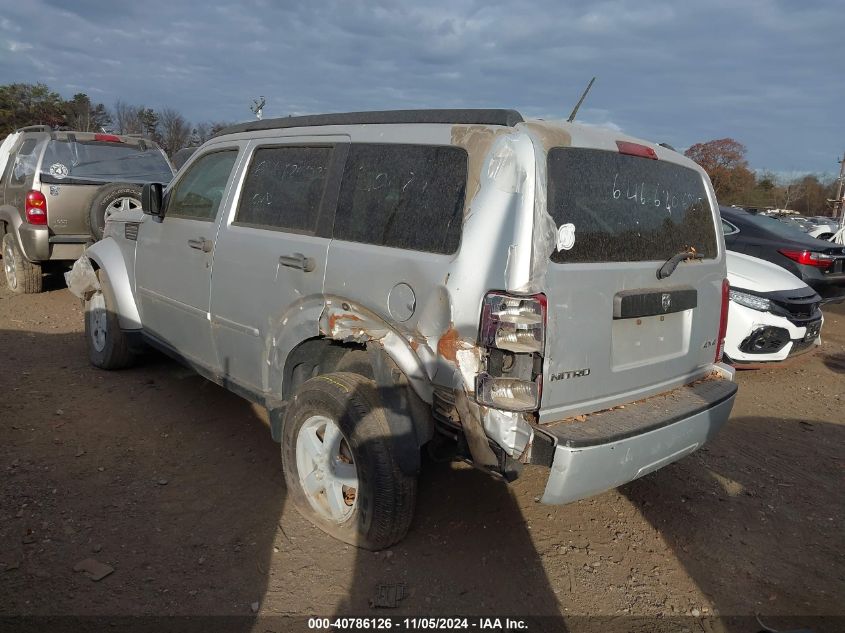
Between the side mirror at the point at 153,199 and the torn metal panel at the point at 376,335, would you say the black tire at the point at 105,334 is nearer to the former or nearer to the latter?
the side mirror at the point at 153,199

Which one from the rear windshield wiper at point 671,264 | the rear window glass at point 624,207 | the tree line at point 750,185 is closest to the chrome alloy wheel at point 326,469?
the rear window glass at point 624,207

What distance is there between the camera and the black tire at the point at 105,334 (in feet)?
16.6

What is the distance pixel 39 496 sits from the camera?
3.41 meters

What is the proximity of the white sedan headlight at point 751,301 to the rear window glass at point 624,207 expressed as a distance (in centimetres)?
268

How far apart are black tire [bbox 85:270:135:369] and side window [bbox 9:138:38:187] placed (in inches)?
134

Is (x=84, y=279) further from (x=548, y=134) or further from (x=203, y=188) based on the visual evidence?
(x=548, y=134)

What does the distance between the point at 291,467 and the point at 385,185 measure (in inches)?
60.0

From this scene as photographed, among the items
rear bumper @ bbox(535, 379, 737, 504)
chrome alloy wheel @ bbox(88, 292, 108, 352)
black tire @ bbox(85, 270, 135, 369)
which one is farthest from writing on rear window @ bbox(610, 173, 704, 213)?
chrome alloy wheel @ bbox(88, 292, 108, 352)

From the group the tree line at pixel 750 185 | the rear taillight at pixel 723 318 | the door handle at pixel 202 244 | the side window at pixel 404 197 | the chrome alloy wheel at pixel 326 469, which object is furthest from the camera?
the tree line at pixel 750 185

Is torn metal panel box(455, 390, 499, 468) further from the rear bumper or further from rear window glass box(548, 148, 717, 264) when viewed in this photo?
rear window glass box(548, 148, 717, 264)

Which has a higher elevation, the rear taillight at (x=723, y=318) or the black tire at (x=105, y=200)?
the black tire at (x=105, y=200)

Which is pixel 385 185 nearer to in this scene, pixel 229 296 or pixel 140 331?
pixel 229 296

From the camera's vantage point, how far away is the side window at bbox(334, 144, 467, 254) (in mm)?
2666

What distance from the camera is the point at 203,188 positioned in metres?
4.19
